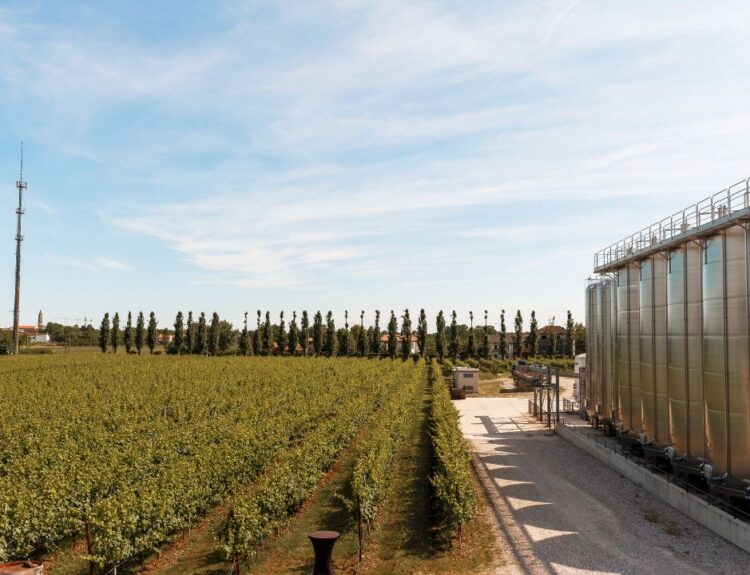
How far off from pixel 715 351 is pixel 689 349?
83.4 inches

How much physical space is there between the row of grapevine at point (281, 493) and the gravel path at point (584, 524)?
6931mm

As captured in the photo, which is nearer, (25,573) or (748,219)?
(25,573)

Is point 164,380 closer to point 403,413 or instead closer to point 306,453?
point 403,413

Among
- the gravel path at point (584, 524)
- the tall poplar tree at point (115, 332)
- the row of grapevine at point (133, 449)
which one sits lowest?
the gravel path at point (584, 524)

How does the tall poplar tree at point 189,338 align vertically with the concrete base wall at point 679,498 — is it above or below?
above

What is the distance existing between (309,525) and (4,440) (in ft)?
58.2

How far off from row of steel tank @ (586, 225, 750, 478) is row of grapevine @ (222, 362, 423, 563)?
47.4 ft

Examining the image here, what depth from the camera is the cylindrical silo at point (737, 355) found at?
18.2m

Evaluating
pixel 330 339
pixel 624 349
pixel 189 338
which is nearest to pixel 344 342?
pixel 330 339

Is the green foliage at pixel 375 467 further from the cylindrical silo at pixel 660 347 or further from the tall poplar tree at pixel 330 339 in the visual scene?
the tall poplar tree at pixel 330 339

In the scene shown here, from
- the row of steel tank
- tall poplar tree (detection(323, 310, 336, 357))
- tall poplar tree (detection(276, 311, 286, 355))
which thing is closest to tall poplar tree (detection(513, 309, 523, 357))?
tall poplar tree (detection(323, 310, 336, 357))

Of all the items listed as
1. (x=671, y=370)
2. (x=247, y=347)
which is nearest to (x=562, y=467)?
(x=671, y=370)

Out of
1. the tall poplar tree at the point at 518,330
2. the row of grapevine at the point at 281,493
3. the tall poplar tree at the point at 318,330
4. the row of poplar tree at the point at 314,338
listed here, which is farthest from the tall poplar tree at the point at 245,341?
the row of grapevine at the point at 281,493

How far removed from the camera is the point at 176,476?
18812 millimetres
